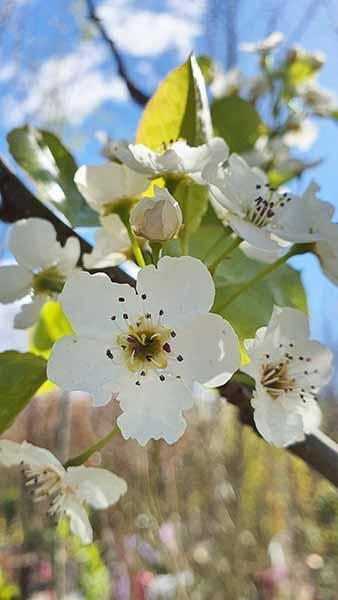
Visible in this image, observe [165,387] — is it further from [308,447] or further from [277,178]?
[277,178]

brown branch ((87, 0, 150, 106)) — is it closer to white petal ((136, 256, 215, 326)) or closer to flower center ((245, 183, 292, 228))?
flower center ((245, 183, 292, 228))

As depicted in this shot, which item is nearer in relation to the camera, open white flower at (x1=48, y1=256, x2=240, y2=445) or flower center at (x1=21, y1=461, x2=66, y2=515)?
open white flower at (x1=48, y1=256, x2=240, y2=445)

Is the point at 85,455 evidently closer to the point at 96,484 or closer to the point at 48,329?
the point at 96,484

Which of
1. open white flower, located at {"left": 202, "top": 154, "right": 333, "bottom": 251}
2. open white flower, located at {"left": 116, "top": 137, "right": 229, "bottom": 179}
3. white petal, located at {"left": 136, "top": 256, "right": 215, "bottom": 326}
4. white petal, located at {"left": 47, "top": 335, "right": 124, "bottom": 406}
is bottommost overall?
white petal, located at {"left": 47, "top": 335, "right": 124, "bottom": 406}

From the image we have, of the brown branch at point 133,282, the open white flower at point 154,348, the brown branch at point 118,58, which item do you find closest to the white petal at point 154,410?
the open white flower at point 154,348

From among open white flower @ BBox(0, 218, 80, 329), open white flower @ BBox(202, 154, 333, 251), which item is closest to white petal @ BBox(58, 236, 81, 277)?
open white flower @ BBox(0, 218, 80, 329)

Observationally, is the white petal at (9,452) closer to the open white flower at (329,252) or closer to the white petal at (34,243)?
the white petal at (34,243)
